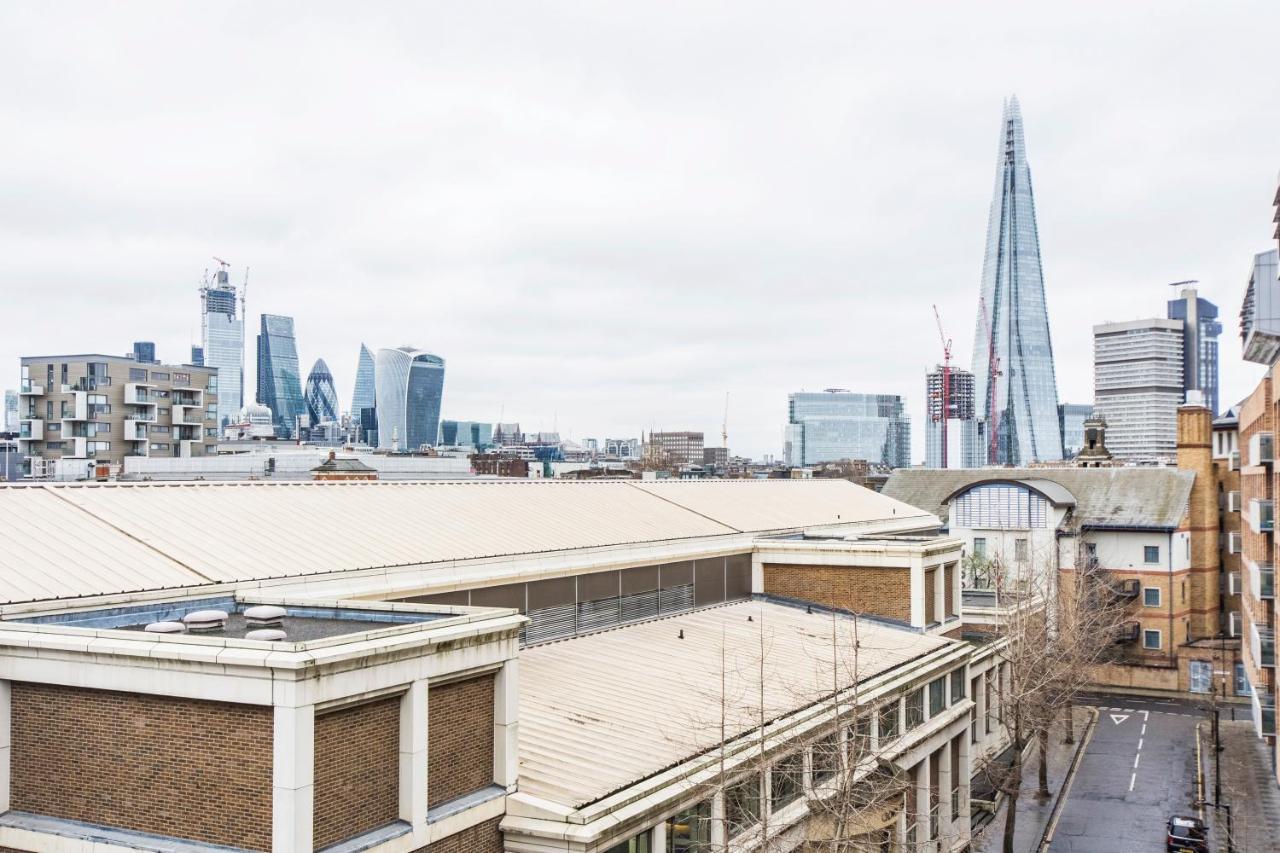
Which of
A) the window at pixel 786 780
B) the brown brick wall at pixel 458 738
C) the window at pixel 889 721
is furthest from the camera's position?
the window at pixel 889 721

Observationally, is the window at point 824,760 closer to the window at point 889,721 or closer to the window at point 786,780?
the window at point 786,780

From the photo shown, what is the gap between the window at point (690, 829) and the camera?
24.2 meters

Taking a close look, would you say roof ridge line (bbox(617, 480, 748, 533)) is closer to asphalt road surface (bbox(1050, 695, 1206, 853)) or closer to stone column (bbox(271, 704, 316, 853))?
asphalt road surface (bbox(1050, 695, 1206, 853))

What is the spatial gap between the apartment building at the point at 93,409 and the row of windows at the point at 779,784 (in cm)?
8817

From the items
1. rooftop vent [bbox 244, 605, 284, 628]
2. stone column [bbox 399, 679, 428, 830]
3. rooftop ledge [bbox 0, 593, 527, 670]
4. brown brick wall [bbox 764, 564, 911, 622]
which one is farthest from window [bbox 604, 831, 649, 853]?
brown brick wall [bbox 764, 564, 911, 622]

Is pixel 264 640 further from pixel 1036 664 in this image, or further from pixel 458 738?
pixel 1036 664

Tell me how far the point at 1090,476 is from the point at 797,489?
104 feet

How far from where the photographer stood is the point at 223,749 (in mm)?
17406

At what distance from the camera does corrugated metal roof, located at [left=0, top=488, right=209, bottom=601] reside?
23.0 metres

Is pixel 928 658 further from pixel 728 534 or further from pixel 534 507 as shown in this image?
pixel 534 507

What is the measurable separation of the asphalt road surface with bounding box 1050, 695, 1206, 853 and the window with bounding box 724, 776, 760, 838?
75.8 ft

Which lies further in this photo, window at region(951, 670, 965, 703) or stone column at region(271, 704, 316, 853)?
window at region(951, 670, 965, 703)

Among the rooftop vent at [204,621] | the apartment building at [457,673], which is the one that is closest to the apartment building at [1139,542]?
the apartment building at [457,673]

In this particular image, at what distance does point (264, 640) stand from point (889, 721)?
81.4 feet
